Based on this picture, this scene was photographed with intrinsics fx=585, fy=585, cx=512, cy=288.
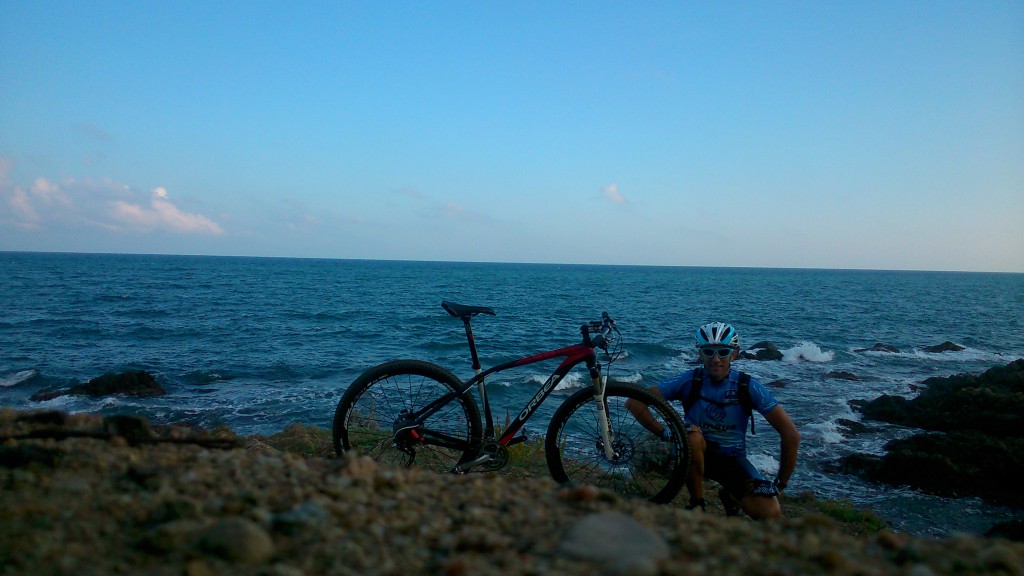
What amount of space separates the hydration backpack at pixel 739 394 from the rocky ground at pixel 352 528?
2.54m

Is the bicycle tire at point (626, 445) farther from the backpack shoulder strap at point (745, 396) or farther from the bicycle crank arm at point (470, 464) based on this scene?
the backpack shoulder strap at point (745, 396)

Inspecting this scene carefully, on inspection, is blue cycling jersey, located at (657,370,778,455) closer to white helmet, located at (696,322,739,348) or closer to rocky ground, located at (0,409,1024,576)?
white helmet, located at (696,322,739,348)

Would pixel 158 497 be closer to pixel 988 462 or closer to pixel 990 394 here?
pixel 988 462

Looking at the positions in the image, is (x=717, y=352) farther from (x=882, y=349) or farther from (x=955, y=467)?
(x=882, y=349)

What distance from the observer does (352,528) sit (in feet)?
8.80

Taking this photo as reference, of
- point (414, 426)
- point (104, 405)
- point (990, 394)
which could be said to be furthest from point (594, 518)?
point (104, 405)

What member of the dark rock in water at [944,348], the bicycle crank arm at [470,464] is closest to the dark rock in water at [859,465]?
the bicycle crank arm at [470,464]

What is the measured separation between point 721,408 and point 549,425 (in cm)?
190

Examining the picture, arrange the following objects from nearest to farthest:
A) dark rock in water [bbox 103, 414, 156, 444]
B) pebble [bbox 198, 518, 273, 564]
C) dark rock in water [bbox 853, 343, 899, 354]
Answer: pebble [bbox 198, 518, 273, 564]
dark rock in water [bbox 103, 414, 156, 444]
dark rock in water [bbox 853, 343, 899, 354]

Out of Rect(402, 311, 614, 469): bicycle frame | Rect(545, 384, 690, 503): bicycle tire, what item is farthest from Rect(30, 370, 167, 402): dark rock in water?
Rect(545, 384, 690, 503): bicycle tire

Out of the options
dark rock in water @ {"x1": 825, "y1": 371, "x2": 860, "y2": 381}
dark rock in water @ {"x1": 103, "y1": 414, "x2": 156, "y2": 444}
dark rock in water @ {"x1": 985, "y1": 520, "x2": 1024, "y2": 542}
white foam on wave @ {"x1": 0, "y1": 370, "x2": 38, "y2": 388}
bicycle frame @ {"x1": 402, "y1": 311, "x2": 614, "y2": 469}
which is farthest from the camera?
dark rock in water @ {"x1": 825, "y1": 371, "x2": 860, "y2": 381}

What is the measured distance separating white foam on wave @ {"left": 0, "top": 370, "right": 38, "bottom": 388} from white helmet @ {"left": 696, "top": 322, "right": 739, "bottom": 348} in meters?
22.3

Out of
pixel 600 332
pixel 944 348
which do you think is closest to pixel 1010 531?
pixel 600 332

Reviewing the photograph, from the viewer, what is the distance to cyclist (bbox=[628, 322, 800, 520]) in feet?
17.8
